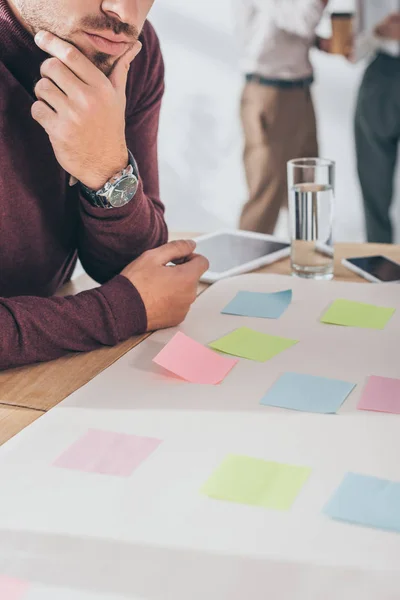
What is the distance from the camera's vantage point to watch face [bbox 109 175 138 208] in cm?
120

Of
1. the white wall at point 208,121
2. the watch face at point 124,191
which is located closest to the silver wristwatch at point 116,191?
the watch face at point 124,191

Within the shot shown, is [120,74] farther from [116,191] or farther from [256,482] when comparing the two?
[256,482]

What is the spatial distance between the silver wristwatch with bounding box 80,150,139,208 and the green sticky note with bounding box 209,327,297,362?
0.92 feet

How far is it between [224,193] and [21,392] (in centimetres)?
344

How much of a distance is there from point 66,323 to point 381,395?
0.40 m

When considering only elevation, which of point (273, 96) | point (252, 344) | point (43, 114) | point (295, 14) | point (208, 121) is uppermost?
point (295, 14)

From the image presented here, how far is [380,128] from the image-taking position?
3.11m

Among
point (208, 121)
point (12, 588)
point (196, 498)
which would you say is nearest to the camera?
point (12, 588)

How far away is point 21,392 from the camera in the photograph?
0.94m

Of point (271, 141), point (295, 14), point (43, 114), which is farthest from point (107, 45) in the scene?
point (271, 141)

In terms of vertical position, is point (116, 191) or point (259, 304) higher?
point (116, 191)

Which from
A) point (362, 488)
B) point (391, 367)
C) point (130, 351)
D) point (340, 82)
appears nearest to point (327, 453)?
point (362, 488)

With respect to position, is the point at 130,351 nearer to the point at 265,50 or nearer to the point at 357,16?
the point at 265,50

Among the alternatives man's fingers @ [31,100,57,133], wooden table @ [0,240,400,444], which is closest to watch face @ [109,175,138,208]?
man's fingers @ [31,100,57,133]
